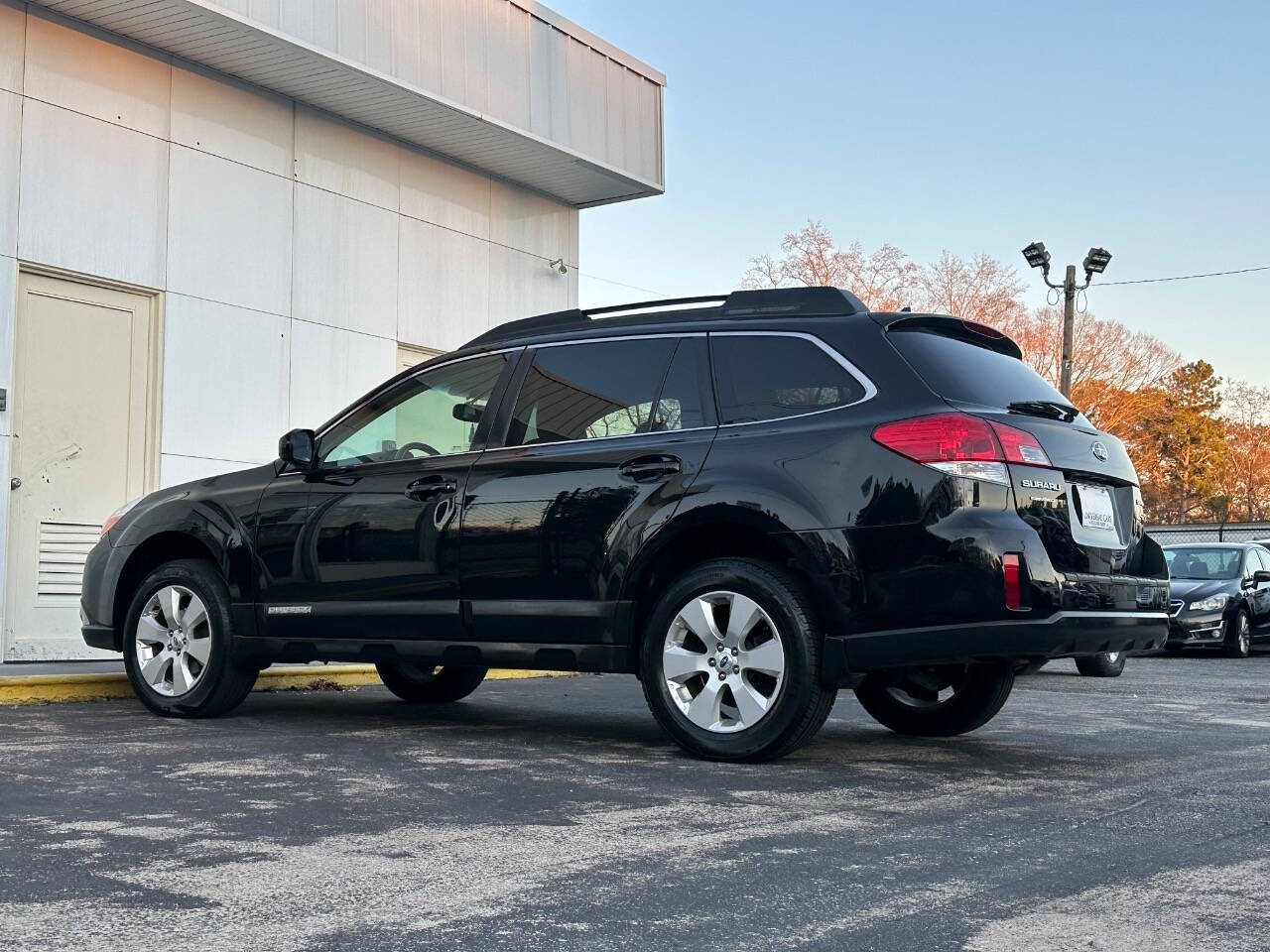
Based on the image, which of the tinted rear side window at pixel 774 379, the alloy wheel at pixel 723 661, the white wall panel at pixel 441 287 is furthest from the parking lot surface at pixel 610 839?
the white wall panel at pixel 441 287

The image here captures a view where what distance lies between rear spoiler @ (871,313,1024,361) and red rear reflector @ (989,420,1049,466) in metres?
0.61

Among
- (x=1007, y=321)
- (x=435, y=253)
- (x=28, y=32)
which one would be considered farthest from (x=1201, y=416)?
(x=28, y=32)

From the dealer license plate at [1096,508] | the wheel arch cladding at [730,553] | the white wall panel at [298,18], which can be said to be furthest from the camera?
the white wall panel at [298,18]

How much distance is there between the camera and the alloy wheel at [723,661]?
596 centimetres

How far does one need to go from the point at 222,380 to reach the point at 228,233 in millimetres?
1235

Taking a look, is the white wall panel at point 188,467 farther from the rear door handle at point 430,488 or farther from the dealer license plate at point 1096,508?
the dealer license plate at point 1096,508

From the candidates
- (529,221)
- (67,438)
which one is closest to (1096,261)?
(529,221)

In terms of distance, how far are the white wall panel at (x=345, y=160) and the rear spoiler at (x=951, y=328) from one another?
8.18 meters

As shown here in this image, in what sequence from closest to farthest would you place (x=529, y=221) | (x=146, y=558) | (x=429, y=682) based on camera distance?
(x=146, y=558)
(x=429, y=682)
(x=529, y=221)

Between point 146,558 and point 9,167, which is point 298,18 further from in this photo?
point 146,558

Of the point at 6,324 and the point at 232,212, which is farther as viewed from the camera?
the point at 232,212

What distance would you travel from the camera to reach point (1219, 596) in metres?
18.9

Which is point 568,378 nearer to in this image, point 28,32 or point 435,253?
point 28,32

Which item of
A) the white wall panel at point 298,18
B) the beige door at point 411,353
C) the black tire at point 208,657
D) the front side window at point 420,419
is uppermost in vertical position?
the white wall panel at point 298,18
